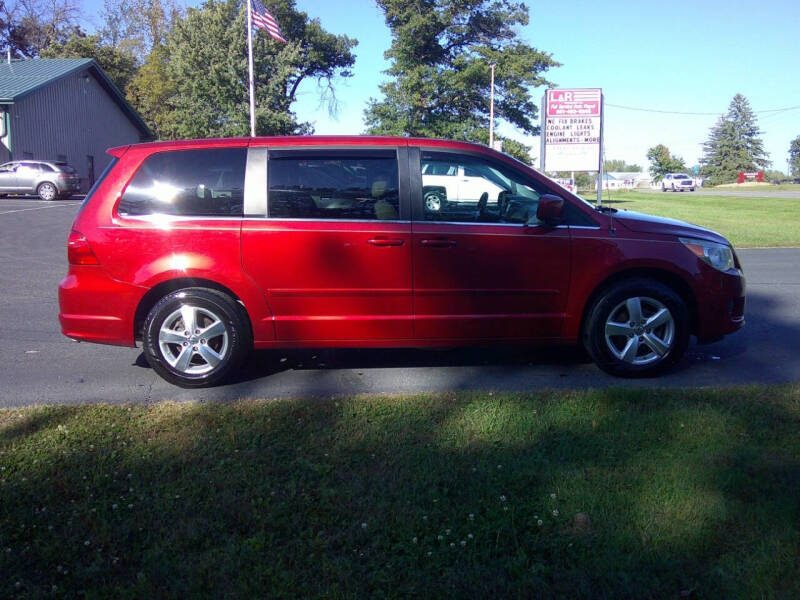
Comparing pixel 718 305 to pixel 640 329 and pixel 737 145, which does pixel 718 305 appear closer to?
pixel 640 329

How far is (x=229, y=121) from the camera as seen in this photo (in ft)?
151

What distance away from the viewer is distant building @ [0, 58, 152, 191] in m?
34.5

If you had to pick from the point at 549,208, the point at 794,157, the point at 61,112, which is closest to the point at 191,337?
the point at 549,208

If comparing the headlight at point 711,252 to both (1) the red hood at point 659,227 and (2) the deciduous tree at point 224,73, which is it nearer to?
(1) the red hood at point 659,227

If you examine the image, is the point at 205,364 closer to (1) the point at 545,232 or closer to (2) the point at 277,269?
(2) the point at 277,269

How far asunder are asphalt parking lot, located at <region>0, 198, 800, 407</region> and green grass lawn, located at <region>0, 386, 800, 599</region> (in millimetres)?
583

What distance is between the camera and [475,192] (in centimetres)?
590

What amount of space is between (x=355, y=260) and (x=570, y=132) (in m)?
18.7

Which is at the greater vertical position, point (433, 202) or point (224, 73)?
point (224, 73)

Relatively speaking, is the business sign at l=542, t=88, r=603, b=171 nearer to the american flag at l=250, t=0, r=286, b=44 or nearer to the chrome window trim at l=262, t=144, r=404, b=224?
the american flag at l=250, t=0, r=286, b=44

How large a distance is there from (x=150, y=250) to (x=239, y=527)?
2697 mm

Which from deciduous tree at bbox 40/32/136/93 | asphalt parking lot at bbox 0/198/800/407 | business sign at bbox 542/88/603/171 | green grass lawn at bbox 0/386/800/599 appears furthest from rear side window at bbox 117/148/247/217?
deciduous tree at bbox 40/32/136/93

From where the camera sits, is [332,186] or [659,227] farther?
[659,227]

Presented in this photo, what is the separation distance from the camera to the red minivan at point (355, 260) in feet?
18.1
